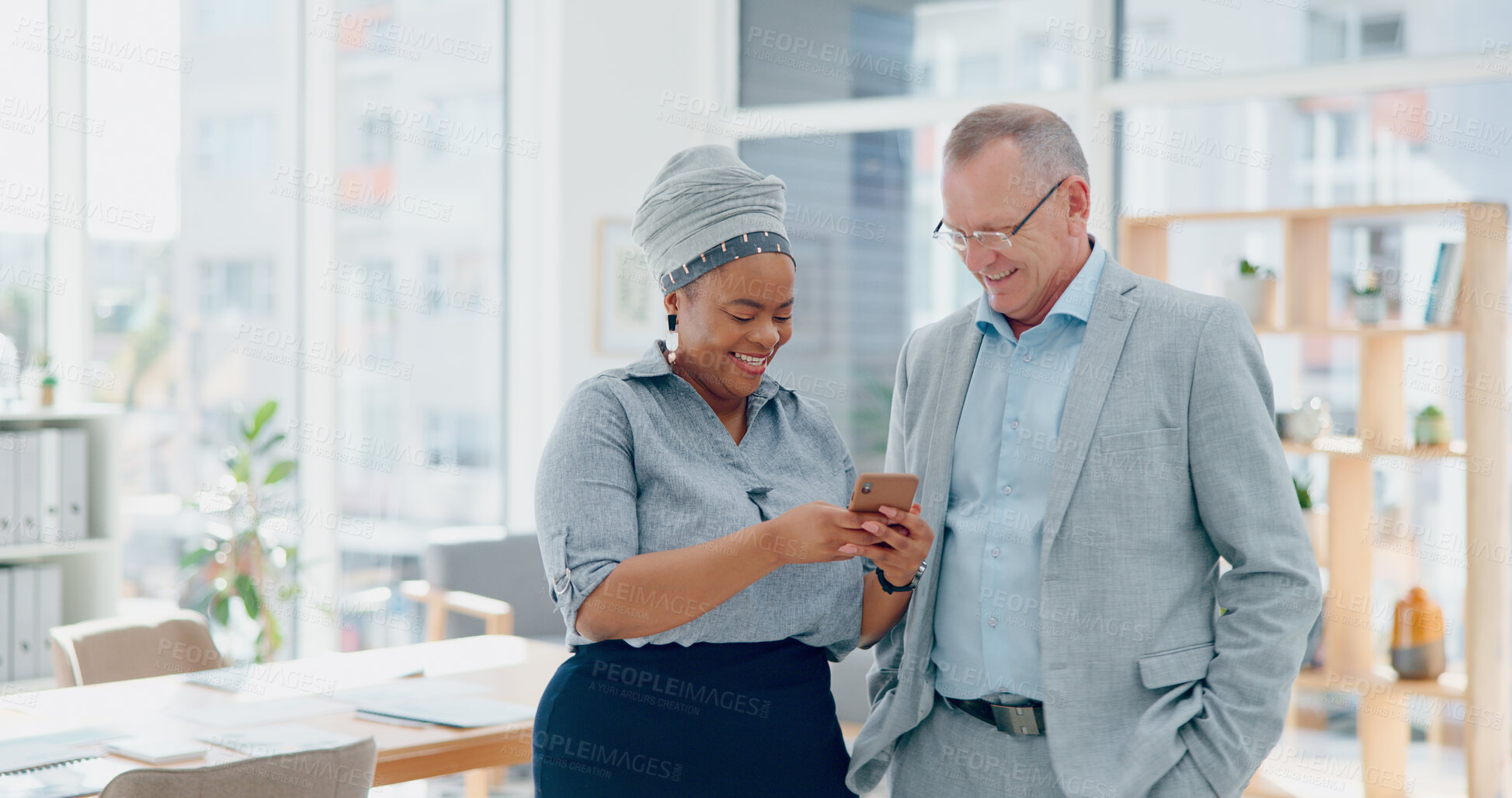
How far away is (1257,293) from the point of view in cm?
420

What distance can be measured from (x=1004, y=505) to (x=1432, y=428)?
2.93m

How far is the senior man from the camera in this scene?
1577mm

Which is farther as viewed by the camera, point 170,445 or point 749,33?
point 749,33

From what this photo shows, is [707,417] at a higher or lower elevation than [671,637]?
higher

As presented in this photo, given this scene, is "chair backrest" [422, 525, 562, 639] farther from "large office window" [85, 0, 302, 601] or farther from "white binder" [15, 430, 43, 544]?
"white binder" [15, 430, 43, 544]

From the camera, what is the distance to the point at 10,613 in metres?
3.75

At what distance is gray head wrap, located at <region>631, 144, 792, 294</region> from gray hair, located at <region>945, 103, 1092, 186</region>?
28 cm

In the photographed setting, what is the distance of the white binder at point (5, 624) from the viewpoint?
372 centimetres

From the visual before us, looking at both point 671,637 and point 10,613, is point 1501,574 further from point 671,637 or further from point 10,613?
point 10,613

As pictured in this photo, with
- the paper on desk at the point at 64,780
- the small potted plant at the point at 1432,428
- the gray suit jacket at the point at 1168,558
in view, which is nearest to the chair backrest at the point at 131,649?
the paper on desk at the point at 64,780

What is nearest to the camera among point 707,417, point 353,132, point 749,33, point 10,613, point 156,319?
point 707,417

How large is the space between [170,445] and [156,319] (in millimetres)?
496

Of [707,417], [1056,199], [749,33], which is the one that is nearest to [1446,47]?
[749,33]

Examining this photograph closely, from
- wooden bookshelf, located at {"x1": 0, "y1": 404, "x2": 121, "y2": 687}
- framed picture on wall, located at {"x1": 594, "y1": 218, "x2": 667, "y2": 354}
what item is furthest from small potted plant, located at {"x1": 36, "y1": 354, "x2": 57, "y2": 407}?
framed picture on wall, located at {"x1": 594, "y1": 218, "x2": 667, "y2": 354}
